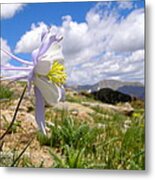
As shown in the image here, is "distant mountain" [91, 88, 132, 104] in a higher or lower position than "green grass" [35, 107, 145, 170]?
higher

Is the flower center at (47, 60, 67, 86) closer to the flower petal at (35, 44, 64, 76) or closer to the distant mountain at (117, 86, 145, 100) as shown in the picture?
the flower petal at (35, 44, 64, 76)

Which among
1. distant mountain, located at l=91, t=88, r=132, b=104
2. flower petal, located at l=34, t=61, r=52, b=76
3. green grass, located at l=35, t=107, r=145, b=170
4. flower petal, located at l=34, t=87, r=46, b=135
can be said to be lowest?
green grass, located at l=35, t=107, r=145, b=170

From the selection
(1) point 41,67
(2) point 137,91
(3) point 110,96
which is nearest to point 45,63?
(1) point 41,67

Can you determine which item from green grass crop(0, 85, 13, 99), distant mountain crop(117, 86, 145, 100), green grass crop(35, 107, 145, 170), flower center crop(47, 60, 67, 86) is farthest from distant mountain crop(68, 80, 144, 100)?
flower center crop(47, 60, 67, 86)

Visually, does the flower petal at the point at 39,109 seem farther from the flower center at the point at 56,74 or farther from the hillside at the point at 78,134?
the hillside at the point at 78,134

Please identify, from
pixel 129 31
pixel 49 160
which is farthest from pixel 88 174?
pixel 129 31

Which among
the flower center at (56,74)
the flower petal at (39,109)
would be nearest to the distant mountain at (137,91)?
the flower center at (56,74)

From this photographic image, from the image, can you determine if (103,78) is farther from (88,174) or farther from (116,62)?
(88,174)
